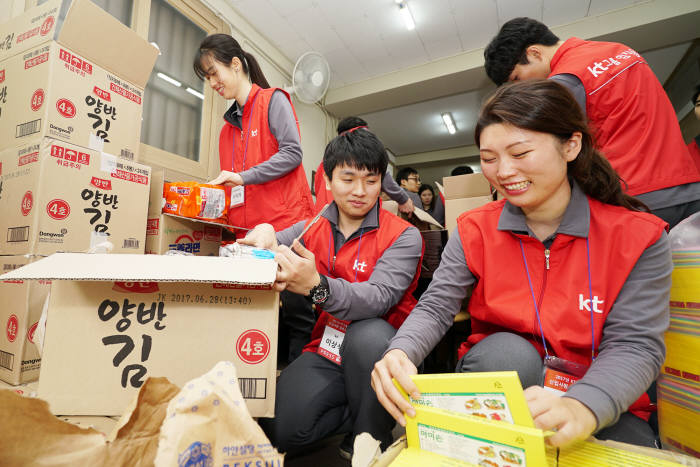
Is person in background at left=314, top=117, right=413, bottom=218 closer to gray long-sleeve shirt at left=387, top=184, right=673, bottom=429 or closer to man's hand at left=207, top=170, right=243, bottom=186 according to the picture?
man's hand at left=207, top=170, right=243, bottom=186

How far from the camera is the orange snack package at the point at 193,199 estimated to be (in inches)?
60.4

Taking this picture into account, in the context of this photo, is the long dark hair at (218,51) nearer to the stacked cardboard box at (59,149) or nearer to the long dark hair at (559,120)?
the stacked cardboard box at (59,149)

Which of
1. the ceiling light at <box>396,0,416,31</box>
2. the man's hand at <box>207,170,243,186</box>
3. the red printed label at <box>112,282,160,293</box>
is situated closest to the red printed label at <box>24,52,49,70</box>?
the man's hand at <box>207,170,243,186</box>

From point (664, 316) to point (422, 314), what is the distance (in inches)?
17.8

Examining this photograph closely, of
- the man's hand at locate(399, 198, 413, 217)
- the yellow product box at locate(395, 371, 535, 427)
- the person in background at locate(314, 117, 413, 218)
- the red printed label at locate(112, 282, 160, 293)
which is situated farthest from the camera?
the man's hand at locate(399, 198, 413, 217)

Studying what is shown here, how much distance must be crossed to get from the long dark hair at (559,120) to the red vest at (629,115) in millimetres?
306

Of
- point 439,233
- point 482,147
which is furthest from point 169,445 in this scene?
point 439,233

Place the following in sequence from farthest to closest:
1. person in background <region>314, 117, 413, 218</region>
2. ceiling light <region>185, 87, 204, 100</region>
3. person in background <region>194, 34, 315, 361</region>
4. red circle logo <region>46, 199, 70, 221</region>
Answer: ceiling light <region>185, 87, 204, 100</region> → person in background <region>314, 117, 413, 218</region> → person in background <region>194, 34, 315, 361</region> → red circle logo <region>46, 199, 70, 221</region>

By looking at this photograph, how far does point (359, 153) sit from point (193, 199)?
2.86ft

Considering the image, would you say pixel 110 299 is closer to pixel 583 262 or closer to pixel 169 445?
pixel 169 445

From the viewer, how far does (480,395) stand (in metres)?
0.47

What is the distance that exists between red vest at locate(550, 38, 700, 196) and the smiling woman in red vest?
1094 millimetres

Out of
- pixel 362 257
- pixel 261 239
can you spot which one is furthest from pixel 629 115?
pixel 261 239

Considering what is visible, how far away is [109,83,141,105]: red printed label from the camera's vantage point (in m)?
1.39
